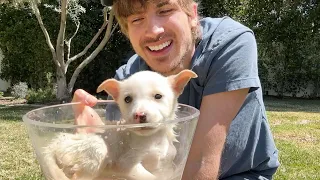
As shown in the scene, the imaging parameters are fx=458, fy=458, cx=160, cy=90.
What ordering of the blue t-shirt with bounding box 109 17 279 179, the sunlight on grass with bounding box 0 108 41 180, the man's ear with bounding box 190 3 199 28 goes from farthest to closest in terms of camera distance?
the sunlight on grass with bounding box 0 108 41 180
the man's ear with bounding box 190 3 199 28
the blue t-shirt with bounding box 109 17 279 179

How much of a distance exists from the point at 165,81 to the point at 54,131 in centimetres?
55

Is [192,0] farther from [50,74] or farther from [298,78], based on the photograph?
[298,78]

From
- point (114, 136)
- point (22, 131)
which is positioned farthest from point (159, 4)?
point (22, 131)

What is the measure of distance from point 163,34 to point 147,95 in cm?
34

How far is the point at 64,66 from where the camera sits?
1277 centimetres

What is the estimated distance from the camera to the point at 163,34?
1.67 m

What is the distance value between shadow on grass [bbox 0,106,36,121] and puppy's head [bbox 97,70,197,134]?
8.43 m

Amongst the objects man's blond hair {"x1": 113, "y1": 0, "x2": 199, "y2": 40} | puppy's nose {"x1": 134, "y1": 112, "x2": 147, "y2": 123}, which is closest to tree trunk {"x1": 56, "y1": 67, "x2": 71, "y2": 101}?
man's blond hair {"x1": 113, "y1": 0, "x2": 199, "y2": 40}

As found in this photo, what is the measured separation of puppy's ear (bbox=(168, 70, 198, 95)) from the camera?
1.47m

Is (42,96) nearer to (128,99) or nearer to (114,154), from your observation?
(128,99)

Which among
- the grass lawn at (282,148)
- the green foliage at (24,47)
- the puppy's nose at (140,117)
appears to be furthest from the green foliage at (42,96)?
the puppy's nose at (140,117)

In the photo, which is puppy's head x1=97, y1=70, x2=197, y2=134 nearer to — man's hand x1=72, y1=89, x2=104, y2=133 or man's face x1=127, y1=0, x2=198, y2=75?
man's hand x1=72, y1=89, x2=104, y2=133

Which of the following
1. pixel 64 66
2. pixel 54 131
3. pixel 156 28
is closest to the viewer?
pixel 54 131

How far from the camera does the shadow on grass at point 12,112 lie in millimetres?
9583
